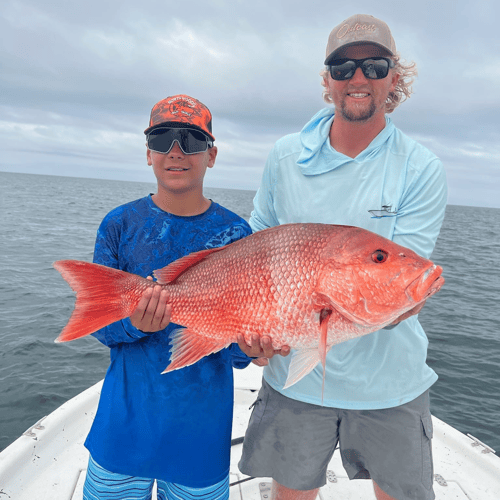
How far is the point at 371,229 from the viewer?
2.53 meters

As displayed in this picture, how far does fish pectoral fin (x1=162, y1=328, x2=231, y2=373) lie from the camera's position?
2182mm

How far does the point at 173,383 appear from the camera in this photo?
2.33m

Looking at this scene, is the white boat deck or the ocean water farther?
the ocean water

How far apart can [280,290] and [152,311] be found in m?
0.69

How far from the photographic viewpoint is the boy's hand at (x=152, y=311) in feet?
7.07

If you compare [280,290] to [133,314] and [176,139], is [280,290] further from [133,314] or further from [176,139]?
[176,139]

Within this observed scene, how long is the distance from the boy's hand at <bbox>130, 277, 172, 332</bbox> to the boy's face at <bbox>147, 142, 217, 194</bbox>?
2.05 ft

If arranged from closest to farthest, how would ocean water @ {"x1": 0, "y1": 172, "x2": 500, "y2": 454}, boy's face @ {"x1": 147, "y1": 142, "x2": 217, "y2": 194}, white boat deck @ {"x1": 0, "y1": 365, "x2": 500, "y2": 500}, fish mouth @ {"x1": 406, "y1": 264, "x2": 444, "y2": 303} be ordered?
fish mouth @ {"x1": 406, "y1": 264, "x2": 444, "y2": 303}
boy's face @ {"x1": 147, "y1": 142, "x2": 217, "y2": 194}
white boat deck @ {"x1": 0, "y1": 365, "x2": 500, "y2": 500}
ocean water @ {"x1": 0, "y1": 172, "x2": 500, "y2": 454}

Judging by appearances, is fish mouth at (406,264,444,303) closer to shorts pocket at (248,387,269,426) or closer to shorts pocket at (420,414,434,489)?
shorts pocket at (420,414,434,489)

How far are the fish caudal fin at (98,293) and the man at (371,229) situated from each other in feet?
3.55

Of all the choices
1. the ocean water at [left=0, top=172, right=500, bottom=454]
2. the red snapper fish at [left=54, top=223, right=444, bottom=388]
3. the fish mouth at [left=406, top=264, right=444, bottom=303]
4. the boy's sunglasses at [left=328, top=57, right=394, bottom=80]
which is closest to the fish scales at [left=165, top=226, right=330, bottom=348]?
the red snapper fish at [left=54, top=223, right=444, bottom=388]

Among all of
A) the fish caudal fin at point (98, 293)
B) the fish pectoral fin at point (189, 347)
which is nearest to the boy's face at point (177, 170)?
the fish caudal fin at point (98, 293)

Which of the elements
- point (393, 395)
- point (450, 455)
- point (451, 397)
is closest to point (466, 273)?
point (451, 397)

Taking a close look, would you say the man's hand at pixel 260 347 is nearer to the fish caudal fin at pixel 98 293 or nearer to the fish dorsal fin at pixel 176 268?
the fish dorsal fin at pixel 176 268
